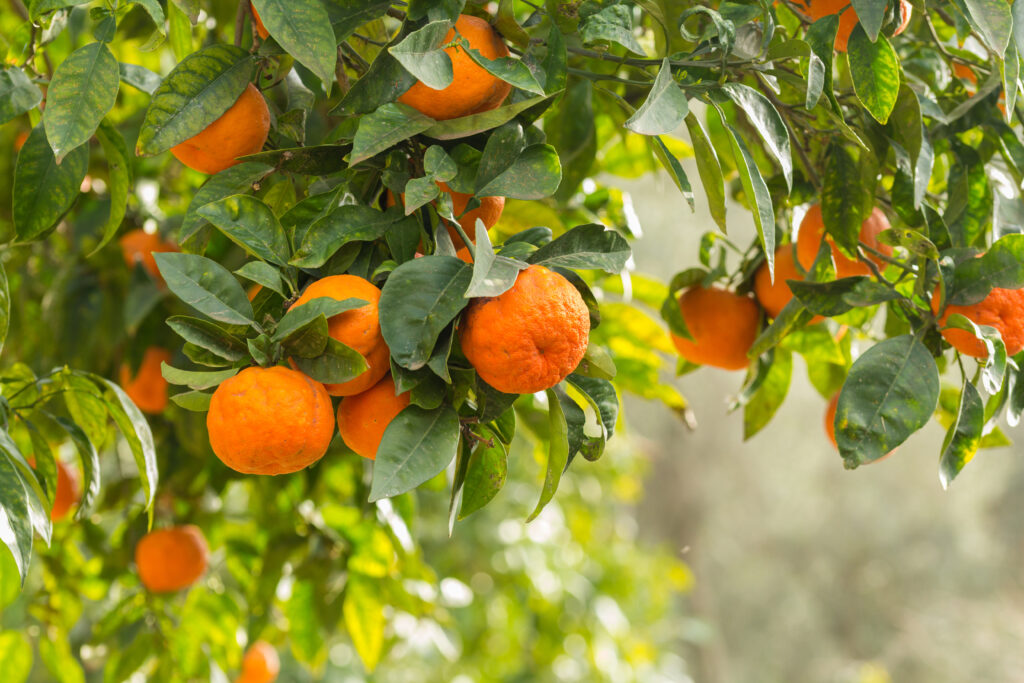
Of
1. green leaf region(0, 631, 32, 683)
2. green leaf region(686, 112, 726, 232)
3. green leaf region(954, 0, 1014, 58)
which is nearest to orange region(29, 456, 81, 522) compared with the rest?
green leaf region(0, 631, 32, 683)

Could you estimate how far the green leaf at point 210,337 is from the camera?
39 centimetres

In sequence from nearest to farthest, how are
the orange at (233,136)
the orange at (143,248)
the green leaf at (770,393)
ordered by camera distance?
the orange at (233,136) → the green leaf at (770,393) → the orange at (143,248)

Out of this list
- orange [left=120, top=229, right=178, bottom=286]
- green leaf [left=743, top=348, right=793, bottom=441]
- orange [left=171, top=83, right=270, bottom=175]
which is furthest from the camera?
orange [left=120, top=229, right=178, bottom=286]

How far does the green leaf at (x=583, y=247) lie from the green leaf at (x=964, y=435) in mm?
210

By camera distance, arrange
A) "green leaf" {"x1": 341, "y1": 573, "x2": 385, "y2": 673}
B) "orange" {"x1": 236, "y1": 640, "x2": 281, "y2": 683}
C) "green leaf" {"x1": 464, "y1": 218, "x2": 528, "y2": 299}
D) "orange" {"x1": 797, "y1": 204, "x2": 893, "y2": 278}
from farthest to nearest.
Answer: "orange" {"x1": 236, "y1": 640, "x2": 281, "y2": 683} < "green leaf" {"x1": 341, "y1": 573, "x2": 385, "y2": 673} < "orange" {"x1": 797, "y1": 204, "x2": 893, "y2": 278} < "green leaf" {"x1": 464, "y1": 218, "x2": 528, "y2": 299}

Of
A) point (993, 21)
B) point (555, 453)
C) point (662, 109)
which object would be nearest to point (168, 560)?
point (555, 453)

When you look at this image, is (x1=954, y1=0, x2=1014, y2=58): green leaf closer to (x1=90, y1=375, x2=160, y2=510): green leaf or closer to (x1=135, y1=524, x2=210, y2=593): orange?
(x1=90, y1=375, x2=160, y2=510): green leaf

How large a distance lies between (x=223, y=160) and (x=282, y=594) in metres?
0.69

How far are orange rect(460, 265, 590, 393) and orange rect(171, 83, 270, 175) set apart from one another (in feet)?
0.55

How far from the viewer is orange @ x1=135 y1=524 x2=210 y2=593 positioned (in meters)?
0.88

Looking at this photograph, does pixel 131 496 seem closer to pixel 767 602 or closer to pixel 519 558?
pixel 519 558

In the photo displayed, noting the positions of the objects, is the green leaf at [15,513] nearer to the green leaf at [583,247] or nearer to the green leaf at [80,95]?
the green leaf at [80,95]

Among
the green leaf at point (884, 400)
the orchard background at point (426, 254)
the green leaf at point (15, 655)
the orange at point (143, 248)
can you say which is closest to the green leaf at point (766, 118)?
the orchard background at point (426, 254)

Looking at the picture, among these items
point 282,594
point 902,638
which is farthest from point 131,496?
point 902,638
